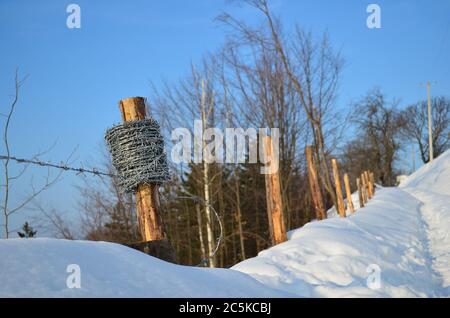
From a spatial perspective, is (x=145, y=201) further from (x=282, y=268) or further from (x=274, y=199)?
(x=274, y=199)

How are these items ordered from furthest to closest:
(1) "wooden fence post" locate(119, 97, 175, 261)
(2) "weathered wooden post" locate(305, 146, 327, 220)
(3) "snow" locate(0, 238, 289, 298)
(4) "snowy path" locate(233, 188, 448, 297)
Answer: (2) "weathered wooden post" locate(305, 146, 327, 220) < (4) "snowy path" locate(233, 188, 448, 297) < (1) "wooden fence post" locate(119, 97, 175, 261) < (3) "snow" locate(0, 238, 289, 298)

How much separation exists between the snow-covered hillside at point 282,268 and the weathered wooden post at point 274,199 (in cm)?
24

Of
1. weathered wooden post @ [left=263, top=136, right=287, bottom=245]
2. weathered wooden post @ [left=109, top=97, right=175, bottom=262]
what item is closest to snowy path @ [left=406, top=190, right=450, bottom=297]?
weathered wooden post @ [left=263, top=136, right=287, bottom=245]

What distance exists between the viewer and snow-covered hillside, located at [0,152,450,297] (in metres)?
1.92

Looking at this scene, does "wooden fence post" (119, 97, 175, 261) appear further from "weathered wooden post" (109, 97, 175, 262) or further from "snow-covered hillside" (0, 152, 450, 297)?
"snow-covered hillside" (0, 152, 450, 297)

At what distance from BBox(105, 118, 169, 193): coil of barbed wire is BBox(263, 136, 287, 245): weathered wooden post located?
3.94m

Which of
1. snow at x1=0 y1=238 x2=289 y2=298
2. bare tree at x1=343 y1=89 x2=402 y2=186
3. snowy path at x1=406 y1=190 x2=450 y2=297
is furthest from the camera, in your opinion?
bare tree at x1=343 y1=89 x2=402 y2=186

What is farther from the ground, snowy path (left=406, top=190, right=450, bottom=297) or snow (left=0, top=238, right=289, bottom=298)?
snow (left=0, top=238, right=289, bottom=298)

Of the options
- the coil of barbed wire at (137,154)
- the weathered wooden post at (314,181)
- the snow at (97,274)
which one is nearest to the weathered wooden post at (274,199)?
the coil of barbed wire at (137,154)

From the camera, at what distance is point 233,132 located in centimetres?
1752
